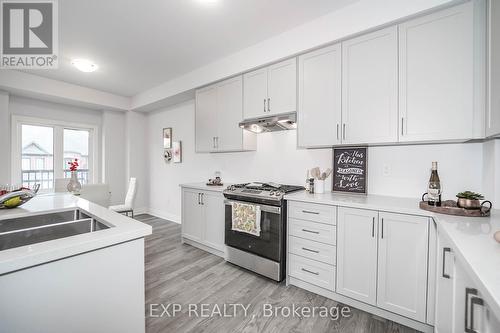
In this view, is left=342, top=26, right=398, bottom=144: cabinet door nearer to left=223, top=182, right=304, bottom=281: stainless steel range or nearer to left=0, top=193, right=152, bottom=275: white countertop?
left=223, top=182, right=304, bottom=281: stainless steel range

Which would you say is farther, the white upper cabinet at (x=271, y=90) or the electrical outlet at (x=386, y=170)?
the white upper cabinet at (x=271, y=90)

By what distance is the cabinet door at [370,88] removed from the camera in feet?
6.05

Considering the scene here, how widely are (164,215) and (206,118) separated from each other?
2703 mm

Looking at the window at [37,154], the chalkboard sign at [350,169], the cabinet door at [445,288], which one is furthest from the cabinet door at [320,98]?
the window at [37,154]

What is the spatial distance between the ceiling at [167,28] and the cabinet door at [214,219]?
197cm

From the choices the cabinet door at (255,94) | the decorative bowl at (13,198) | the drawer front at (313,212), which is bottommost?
the drawer front at (313,212)

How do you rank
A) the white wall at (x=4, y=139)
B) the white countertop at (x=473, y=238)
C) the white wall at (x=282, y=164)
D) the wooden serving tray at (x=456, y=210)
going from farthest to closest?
the white wall at (x=4, y=139) → the white wall at (x=282, y=164) → the wooden serving tray at (x=456, y=210) → the white countertop at (x=473, y=238)

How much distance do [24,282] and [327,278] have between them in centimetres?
206

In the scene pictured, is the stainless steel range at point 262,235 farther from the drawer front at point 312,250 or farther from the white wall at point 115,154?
the white wall at point 115,154

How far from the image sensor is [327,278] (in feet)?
6.48

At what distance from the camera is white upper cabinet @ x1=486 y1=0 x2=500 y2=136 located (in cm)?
127

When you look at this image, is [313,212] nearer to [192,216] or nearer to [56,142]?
[192,216]

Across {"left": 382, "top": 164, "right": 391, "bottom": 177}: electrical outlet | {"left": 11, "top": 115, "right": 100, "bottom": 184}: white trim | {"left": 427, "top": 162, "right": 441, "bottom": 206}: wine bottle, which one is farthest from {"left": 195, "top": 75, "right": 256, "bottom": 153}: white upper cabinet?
{"left": 11, "top": 115, "right": 100, "bottom": 184}: white trim

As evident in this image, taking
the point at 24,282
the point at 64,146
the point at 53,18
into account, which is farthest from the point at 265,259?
the point at 64,146
